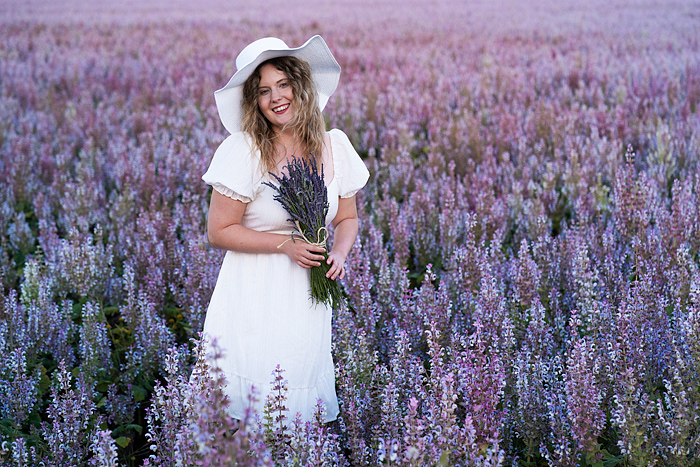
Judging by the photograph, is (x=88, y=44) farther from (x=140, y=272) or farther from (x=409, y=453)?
(x=409, y=453)

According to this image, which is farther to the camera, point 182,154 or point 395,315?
point 182,154

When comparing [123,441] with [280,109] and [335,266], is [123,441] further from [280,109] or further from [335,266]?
[280,109]

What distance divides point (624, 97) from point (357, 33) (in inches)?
334

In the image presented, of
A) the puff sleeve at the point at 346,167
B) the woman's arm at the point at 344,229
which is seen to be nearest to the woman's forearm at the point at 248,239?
the woman's arm at the point at 344,229

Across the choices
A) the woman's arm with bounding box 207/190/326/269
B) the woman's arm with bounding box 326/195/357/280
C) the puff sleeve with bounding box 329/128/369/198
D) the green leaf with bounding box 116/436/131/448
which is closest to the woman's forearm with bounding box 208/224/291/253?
the woman's arm with bounding box 207/190/326/269

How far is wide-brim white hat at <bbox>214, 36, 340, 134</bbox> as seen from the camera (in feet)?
→ 8.23

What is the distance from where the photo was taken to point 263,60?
257 cm

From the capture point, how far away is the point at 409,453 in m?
1.63

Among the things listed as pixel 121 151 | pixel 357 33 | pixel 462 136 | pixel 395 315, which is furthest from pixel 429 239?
pixel 357 33

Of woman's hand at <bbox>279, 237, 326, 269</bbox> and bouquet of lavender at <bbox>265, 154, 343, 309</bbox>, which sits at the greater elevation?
bouquet of lavender at <bbox>265, 154, 343, 309</bbox>

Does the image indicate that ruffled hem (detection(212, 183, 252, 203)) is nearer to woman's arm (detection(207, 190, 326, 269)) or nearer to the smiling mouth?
woman's arm (detection(207, 190, 326, 269))

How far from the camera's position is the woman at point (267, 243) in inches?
97.0

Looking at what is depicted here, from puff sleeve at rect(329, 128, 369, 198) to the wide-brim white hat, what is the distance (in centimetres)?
19

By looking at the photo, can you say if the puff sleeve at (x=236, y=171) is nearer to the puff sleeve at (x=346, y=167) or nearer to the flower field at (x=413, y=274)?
the puff sleeve at (x=346, y=167)
